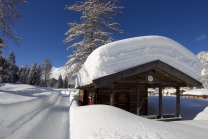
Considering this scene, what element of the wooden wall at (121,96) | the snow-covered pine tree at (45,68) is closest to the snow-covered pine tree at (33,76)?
the snow-covered pine tree at (45,68)

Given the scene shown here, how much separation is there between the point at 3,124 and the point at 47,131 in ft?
5.46

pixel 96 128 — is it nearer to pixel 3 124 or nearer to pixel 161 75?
pixel 3 124

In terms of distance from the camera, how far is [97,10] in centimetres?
1666

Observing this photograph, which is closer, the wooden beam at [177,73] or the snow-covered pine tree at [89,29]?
the wooden beam at [177,73]

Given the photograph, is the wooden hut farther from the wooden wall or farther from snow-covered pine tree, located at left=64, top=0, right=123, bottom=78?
snow-covered pine tree, located at left=64, top=0, right=123, bottom=78

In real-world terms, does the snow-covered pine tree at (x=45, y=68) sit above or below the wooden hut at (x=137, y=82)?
above

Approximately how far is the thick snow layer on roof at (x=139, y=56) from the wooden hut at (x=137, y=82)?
24 centimetres

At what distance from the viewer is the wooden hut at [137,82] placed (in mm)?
7605

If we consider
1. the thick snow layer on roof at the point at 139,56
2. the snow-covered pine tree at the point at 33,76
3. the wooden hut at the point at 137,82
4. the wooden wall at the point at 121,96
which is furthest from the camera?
the snow-covered pine tree at the point at 33,76

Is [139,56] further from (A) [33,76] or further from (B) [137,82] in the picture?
(A) [33,76]

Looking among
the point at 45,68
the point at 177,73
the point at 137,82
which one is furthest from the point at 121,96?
the point at 45,68

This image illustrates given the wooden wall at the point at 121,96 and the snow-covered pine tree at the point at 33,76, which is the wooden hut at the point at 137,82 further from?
the snow-covered pine tree at the point at 33,76

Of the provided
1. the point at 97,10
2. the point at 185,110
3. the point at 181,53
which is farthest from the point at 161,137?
the point at 97,10

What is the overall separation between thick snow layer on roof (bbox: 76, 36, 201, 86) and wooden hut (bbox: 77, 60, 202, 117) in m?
0.24
